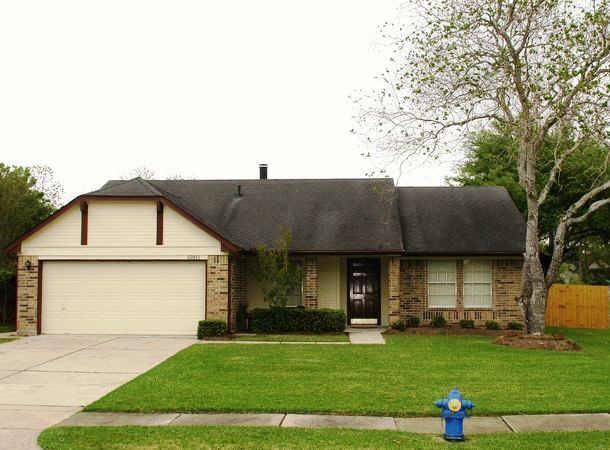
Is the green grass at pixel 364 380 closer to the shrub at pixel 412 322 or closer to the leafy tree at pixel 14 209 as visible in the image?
the shrub at pixel 412 322

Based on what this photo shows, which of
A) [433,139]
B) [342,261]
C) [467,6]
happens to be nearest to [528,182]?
[433,139]

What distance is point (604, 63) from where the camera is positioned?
18312 millimetres

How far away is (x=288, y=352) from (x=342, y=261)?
8070mm

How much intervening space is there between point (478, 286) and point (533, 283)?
4.18 m

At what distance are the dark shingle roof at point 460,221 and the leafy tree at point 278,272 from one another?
3884 mm

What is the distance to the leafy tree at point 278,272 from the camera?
21938 mm

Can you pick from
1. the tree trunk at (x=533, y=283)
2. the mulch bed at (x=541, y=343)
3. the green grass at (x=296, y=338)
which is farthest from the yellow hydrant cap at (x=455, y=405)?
the tree trunk at (x=533, y=283)

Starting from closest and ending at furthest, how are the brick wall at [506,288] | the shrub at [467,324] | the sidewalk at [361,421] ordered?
the sidewalk at [361,421], the shrub at [467,324], the brick wall at [506,288]

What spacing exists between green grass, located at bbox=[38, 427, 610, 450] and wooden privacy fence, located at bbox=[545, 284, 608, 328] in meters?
21.2

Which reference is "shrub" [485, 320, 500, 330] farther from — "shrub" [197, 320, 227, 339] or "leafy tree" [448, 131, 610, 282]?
"shrub" [197, 320, 227, 339]

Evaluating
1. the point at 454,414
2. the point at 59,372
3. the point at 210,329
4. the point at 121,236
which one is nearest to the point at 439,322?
the point at 210,329

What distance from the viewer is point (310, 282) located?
23.1 meters

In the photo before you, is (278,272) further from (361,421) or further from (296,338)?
(361,421)

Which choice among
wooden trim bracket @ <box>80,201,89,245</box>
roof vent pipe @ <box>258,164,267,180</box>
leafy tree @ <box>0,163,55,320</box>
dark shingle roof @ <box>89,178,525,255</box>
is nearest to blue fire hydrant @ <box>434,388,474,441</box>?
dark shingle roof @ <box>89,178,525,255</box>
